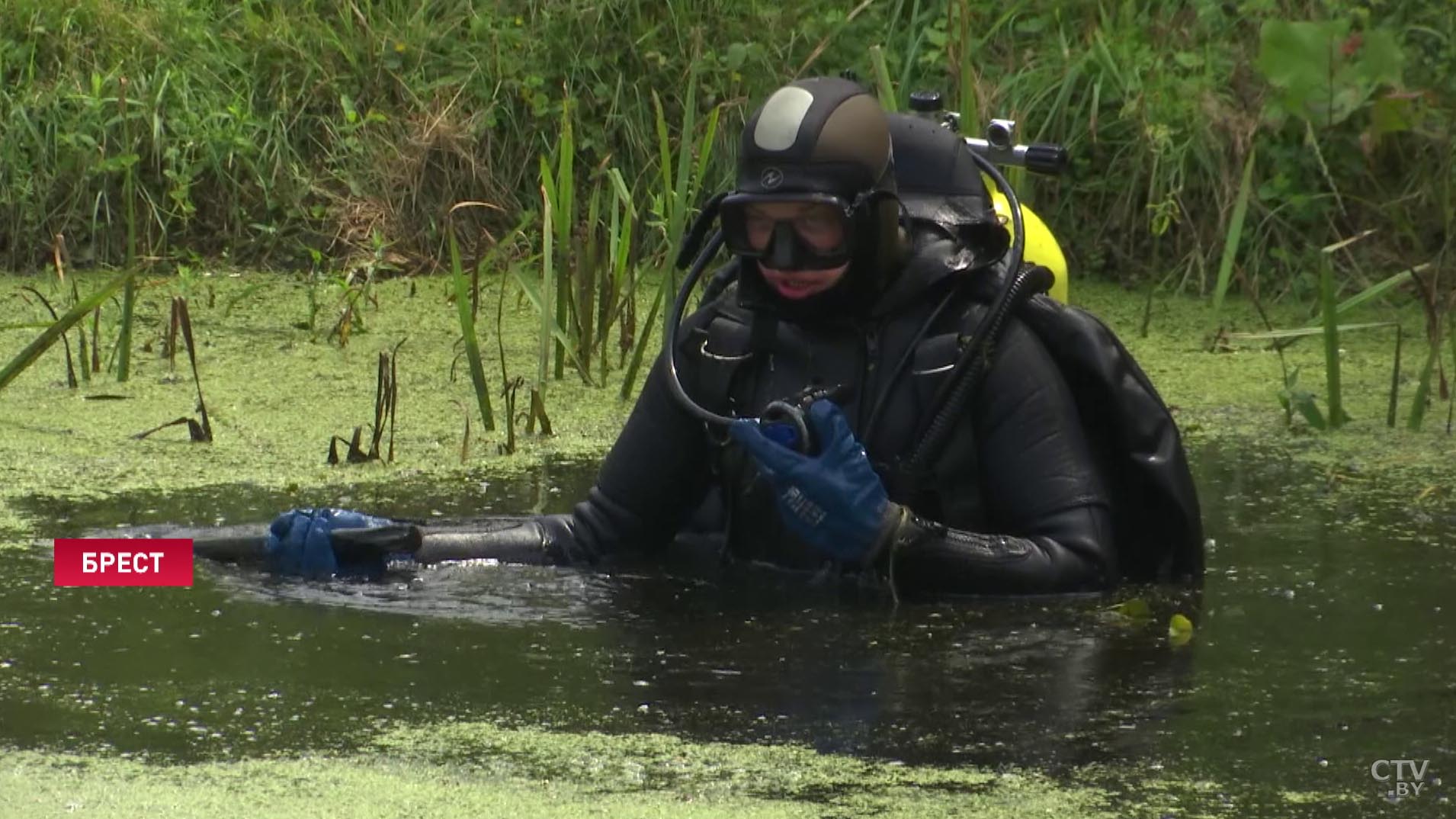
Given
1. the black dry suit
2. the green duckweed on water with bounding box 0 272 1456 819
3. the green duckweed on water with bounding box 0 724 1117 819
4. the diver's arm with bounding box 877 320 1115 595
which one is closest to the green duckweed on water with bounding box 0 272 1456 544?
the green duckweed on water with bounding box 0 272 1456 819

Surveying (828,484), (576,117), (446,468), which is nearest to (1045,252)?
(828,484)

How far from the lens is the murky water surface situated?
2666 mm

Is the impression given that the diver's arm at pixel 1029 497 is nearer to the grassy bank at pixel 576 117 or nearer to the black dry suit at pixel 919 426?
the black dry suit at pixel 919 426

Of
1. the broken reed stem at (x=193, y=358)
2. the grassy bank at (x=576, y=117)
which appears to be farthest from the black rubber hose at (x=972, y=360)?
the grassy bank at (x=576, y=117)

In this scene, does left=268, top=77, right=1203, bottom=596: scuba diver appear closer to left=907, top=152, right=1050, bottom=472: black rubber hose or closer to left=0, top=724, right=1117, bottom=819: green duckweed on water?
left=907, top=152, right=1050, bottom=472: black rubber hose

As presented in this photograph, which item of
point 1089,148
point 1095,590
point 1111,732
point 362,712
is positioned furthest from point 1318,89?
point 362,712

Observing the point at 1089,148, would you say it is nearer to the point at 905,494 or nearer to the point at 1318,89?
the point at 1318,89

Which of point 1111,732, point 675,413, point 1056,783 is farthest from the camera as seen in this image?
point 675,413

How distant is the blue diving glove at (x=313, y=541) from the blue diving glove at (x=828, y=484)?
27.3 inches

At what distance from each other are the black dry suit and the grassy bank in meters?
2.52

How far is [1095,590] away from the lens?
11.0 feet

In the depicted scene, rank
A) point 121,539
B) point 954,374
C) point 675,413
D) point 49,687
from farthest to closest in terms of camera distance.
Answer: point 121,539
point 675,413
point 954,374
point 49,687

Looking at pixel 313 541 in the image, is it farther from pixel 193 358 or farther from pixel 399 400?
pixel 399 400

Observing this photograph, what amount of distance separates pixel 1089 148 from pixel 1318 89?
44.9 inches
